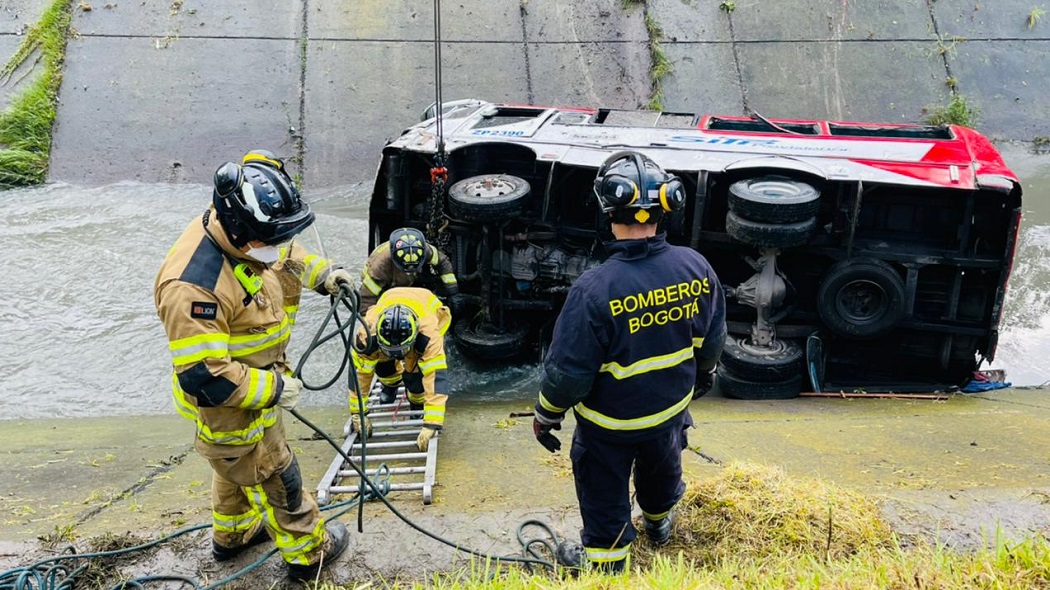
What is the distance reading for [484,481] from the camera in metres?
4.61

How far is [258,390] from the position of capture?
322cm

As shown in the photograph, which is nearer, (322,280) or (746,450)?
(322,280)

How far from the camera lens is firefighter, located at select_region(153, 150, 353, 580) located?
3.09 metres

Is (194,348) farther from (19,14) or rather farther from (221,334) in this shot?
(19,14)

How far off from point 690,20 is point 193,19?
7.29m

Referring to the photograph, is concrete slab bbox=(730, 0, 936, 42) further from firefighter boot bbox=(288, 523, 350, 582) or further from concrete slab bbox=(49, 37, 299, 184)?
firefighter boot bbox=(288, 523, 350, 582)

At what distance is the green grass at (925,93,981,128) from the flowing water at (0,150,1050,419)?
864 mm

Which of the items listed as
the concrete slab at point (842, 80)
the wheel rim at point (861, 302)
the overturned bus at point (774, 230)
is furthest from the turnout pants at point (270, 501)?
the concrete slab at point (842, 80)

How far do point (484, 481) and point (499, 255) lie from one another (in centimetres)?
256

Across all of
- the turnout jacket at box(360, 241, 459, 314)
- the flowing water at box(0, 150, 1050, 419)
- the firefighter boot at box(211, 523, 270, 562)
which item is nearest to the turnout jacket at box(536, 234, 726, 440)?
the firefighter boot at box(211, 523, 270, 562)

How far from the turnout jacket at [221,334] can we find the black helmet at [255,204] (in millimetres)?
91

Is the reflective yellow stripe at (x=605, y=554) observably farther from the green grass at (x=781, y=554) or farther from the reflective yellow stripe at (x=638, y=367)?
the reflective yellow stripe at (x=638, y=367)

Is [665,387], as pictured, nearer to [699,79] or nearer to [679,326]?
[679,326]

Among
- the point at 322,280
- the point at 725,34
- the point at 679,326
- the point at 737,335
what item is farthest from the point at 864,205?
the point at 725,34
